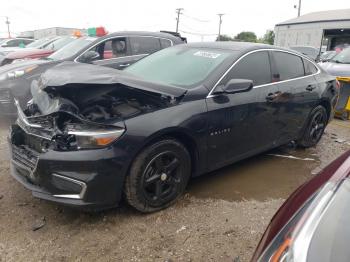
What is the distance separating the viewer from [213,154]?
11.6 ft

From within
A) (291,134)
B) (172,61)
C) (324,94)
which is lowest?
(291,134)

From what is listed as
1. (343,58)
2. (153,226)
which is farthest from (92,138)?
(343,58)

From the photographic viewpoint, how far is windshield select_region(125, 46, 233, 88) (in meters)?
3.60

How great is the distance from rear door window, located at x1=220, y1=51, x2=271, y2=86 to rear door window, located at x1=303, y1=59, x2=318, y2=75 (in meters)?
0.99

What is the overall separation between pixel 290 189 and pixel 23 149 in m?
2.89

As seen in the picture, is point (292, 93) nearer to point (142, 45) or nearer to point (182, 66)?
point (182, 66)

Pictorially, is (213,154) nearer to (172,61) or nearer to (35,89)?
(172,61)

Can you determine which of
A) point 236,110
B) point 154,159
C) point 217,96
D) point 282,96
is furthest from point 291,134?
point 154,159

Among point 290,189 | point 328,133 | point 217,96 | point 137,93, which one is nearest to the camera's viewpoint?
point 137,93

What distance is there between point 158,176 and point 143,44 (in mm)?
4709

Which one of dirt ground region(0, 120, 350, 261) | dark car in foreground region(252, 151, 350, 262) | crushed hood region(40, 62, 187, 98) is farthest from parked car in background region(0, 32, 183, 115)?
dark car in foreground region(252, 151, 350, 262)

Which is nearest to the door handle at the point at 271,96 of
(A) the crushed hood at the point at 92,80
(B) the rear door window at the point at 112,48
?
(A) the crushed hood at the point at 92,80

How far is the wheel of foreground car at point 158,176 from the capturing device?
2968 millimetres

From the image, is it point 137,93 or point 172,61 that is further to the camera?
point 172,61
